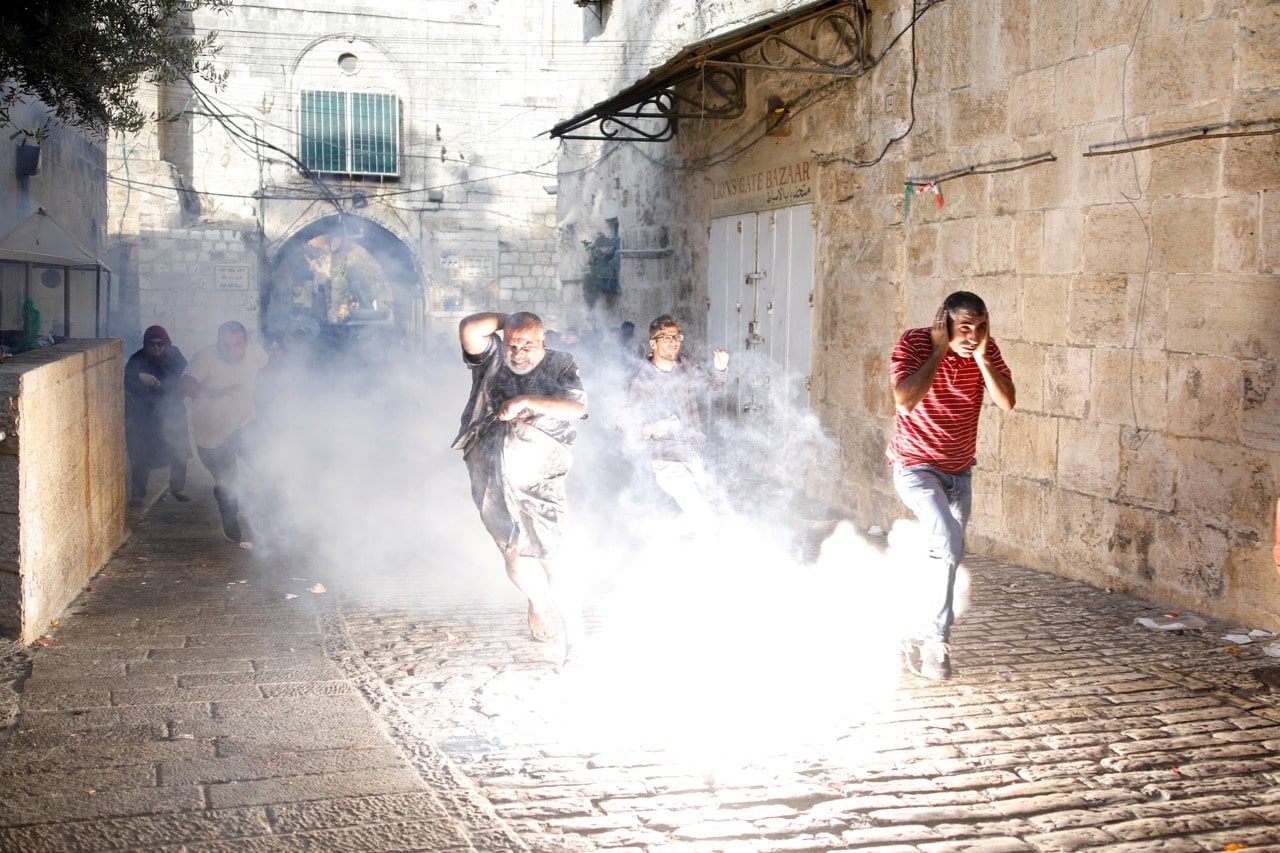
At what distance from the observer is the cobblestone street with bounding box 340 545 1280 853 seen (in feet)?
11.6

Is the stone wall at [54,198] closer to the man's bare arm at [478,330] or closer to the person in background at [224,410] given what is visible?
the person in background at [224,410]

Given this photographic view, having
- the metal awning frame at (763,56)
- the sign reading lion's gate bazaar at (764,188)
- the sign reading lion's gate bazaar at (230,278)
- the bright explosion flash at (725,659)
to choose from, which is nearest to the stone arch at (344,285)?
the sign reading lion's gate bazaar at (230,278)

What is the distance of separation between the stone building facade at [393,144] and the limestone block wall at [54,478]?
19231 mm

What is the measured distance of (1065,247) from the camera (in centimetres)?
720

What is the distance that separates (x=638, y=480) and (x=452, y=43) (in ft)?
74.1

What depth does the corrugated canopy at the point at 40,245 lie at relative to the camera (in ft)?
31.1

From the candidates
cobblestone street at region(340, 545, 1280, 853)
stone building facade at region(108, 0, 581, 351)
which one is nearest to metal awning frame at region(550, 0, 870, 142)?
cobblestone street at region(340, 545, 1280, 853)

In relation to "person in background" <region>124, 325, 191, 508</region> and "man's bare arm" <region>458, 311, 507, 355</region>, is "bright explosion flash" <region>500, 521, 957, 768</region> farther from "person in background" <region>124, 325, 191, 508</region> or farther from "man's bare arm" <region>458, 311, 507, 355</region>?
"person in background" <region>124, 325, 191, 508</region>

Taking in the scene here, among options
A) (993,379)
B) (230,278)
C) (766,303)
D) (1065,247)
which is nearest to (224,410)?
(766,303)

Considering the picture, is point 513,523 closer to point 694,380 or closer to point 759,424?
point 694,380

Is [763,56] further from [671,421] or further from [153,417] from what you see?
[153,417]

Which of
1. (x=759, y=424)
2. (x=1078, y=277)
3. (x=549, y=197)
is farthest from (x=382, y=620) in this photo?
(x=549, y=197)

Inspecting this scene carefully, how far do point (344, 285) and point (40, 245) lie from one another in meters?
27.0

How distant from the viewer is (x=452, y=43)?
90.5 feet
